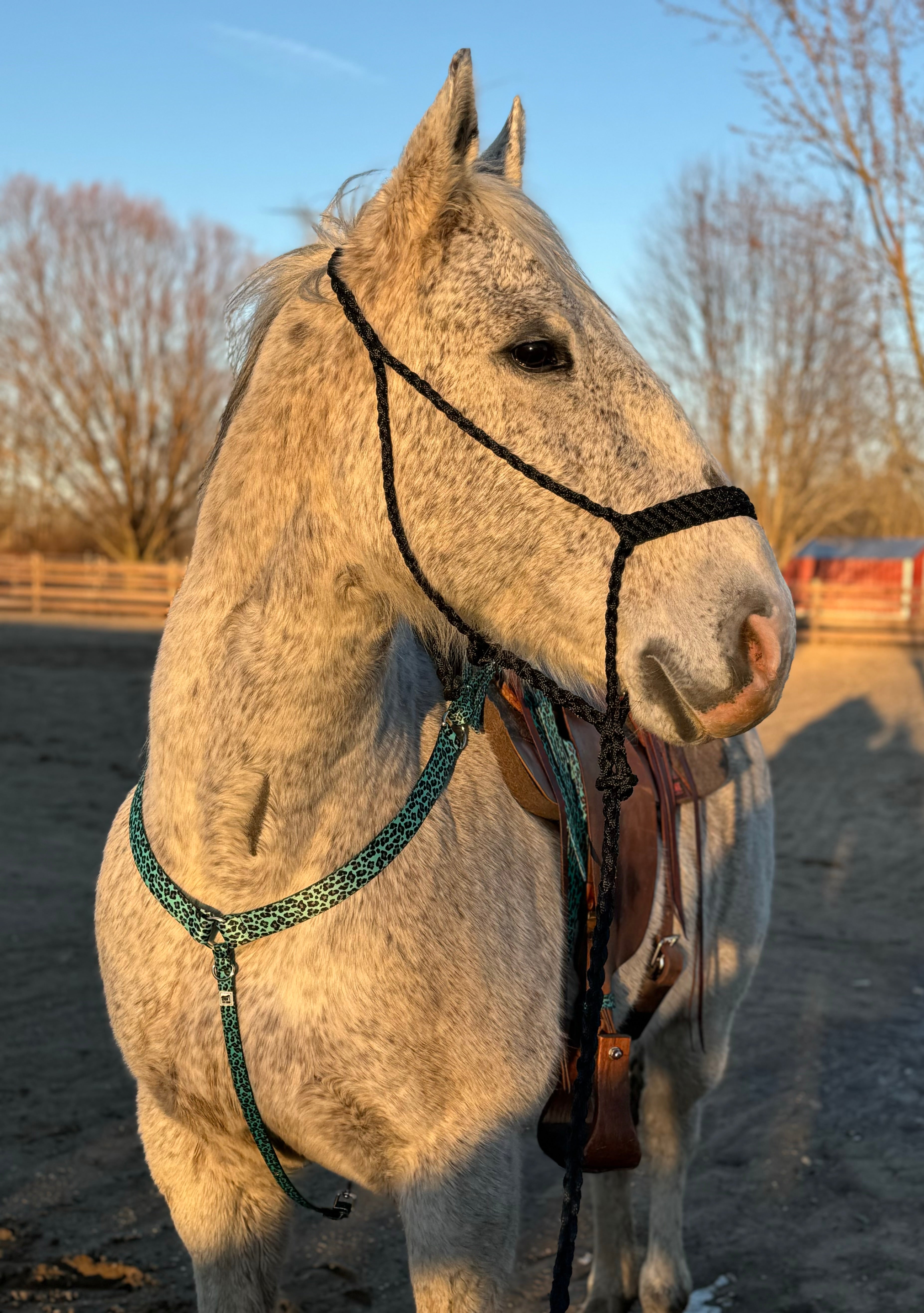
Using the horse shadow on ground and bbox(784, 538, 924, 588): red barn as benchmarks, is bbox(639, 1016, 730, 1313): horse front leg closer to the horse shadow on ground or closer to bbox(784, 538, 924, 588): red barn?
the horse shadow on ground

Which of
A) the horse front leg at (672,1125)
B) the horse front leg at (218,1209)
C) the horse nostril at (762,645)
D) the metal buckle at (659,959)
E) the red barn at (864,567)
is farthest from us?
the red barn at (864,567)

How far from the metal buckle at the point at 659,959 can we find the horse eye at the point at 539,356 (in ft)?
4.86

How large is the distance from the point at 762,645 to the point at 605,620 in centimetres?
22

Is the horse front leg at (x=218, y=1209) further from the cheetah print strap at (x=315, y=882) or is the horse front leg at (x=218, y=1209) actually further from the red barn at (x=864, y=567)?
the red barn at (x=864, y=567)

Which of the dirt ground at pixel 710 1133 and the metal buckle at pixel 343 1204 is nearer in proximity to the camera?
the metal buckle at pixel 343 1204

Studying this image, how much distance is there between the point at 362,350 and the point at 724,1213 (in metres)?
3.25

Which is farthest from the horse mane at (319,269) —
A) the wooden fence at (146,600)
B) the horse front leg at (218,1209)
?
the wooden fence at (146,600)

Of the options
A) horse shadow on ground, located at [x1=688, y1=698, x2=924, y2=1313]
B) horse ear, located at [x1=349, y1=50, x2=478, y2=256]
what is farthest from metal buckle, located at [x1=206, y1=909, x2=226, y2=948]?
horse shadow on ground, located at [x1=688, y1=698, x2=924, y2=1313]

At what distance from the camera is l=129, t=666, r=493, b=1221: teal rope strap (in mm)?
1648

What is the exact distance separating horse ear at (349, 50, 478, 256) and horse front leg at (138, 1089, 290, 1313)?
1.53 m

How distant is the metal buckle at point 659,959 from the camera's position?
2416 millimetres

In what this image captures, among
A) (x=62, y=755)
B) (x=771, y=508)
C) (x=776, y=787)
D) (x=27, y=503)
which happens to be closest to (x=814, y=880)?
(x=776, y=787)

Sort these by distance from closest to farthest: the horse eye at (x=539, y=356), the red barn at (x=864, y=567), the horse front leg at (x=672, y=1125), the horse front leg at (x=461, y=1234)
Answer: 1. the horse eye at (x=539, y=356)
2. the horse front leg at (x=461, y=1234)
3. the horse front leg at (x=672, y=1125)
4. the red barn at (x=864, y=567)

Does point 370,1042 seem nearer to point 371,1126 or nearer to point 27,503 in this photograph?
point 371,1126
